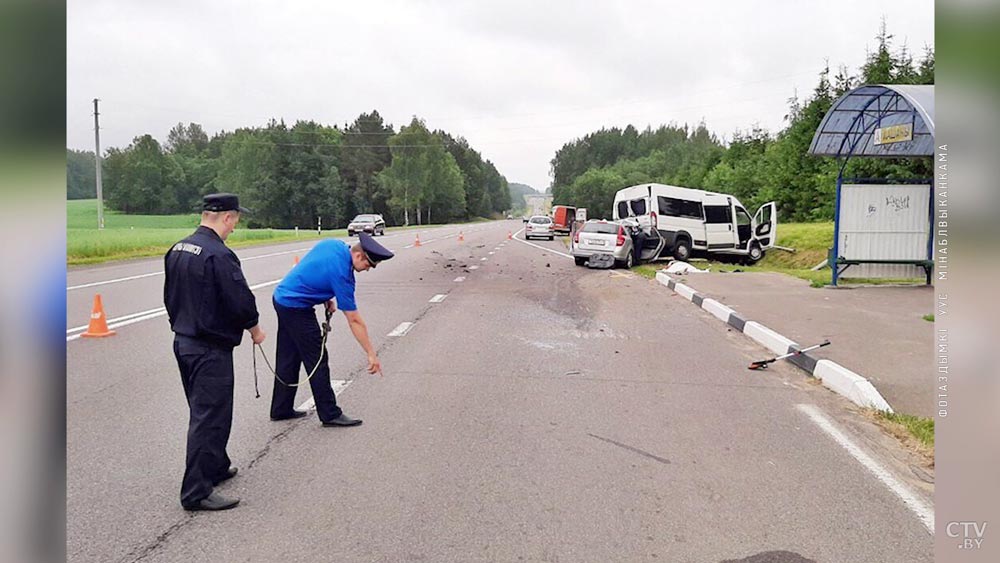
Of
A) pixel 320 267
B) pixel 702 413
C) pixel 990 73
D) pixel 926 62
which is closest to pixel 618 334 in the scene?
pixel 702 413

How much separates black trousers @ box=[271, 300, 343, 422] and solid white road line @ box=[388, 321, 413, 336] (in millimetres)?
4274

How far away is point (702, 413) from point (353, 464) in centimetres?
311

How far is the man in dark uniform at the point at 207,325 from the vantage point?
3.82m

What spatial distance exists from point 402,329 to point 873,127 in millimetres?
11406

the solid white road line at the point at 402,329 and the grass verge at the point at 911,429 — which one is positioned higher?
the solid white road line at the point at 402,329

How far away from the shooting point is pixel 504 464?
181 inches

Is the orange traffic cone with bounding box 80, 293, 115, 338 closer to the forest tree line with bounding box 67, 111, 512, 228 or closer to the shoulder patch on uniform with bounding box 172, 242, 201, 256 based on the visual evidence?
the shoulder patch on uniform with bounding box 172, 242, 201, 256

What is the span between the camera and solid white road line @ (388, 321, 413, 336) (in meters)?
9.90

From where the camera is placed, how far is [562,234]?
52.7 m

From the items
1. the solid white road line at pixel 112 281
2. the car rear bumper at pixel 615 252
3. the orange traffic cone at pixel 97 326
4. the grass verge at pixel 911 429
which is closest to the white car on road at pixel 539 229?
the car rear bumper at pixel 615 252

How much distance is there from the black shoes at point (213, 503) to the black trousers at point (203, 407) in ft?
0.09

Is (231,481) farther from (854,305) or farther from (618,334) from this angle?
(854,305)

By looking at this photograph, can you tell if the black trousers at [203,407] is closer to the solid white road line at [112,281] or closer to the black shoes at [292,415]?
the black shoes at [292,415]

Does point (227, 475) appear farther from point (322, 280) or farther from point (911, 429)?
point (911, 429)
